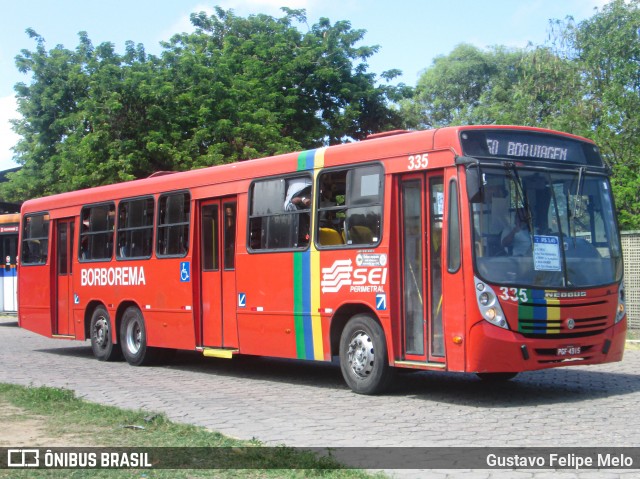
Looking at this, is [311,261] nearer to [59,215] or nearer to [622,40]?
[59,215]

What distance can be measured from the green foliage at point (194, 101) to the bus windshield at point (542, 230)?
1916cm

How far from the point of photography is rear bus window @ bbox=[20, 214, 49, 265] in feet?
63.1

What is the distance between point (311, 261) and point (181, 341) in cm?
376

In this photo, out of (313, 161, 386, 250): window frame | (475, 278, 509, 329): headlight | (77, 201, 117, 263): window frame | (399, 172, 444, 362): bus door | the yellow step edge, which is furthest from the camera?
(77, 201, 117, 263): window frame

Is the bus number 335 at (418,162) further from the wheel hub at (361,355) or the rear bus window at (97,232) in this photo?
the rear bus window at (97,232)

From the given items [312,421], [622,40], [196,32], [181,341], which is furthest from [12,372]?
[196,32]

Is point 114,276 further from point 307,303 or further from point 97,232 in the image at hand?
point 307,303

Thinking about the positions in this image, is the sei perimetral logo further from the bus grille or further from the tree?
the tree

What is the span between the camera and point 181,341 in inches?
598

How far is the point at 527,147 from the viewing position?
1093 cm

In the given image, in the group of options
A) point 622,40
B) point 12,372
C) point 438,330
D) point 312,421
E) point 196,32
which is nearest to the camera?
point 312,421

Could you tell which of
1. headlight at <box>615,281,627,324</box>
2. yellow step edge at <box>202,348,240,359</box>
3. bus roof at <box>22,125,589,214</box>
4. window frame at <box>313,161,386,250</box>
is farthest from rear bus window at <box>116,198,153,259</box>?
headlight at <box>615,281,627,324</box>

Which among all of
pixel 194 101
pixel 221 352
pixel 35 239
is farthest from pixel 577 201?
pixel 194 101

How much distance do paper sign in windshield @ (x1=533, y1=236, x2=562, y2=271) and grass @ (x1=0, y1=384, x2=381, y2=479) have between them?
4106 mm
